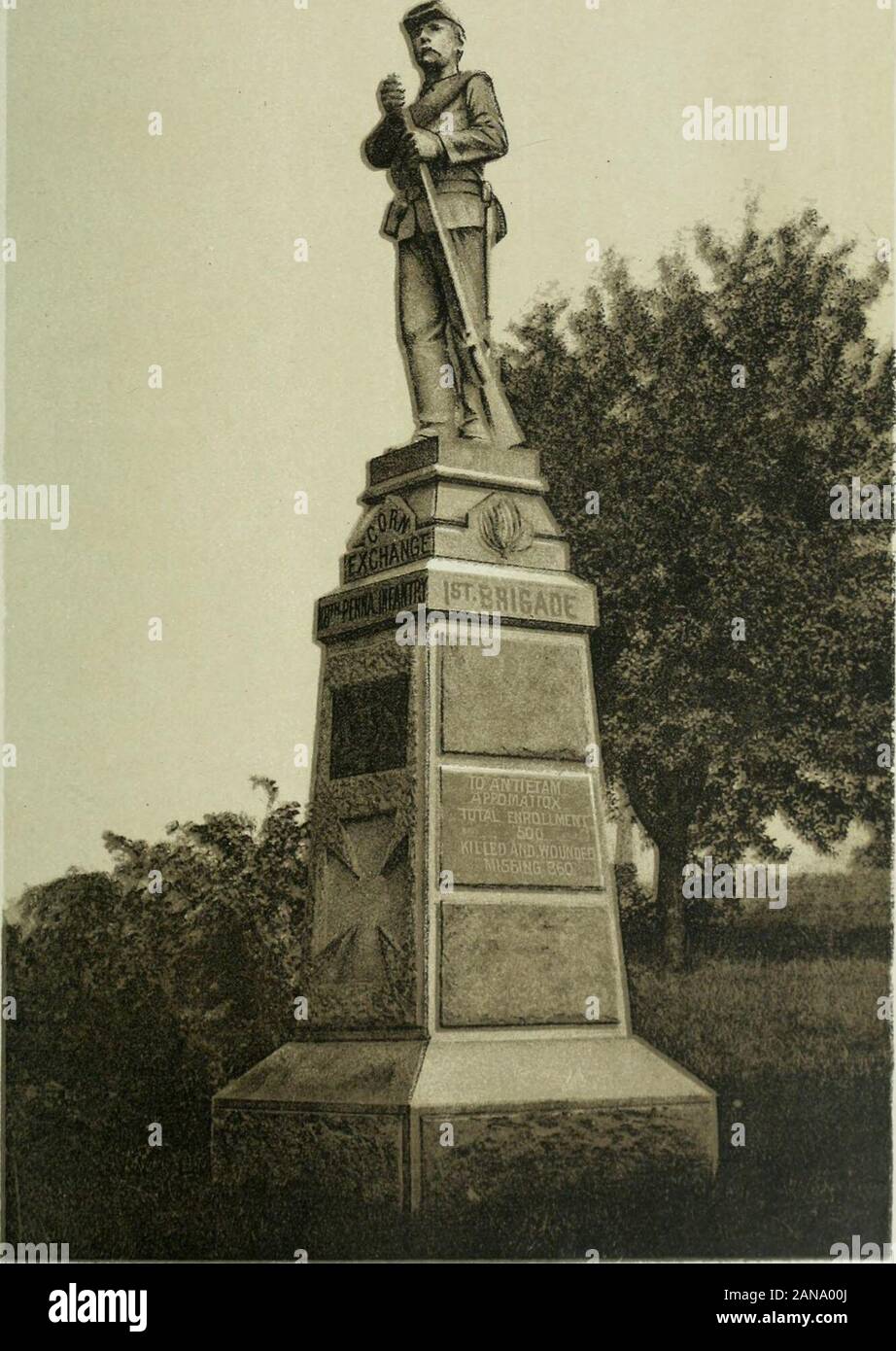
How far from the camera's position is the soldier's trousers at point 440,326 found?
12.5m

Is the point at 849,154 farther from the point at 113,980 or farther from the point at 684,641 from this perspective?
the point at 113,980

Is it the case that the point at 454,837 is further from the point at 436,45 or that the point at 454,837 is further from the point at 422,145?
the point at 436,45

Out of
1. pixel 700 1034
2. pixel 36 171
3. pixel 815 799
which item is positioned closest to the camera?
pixel 36 171

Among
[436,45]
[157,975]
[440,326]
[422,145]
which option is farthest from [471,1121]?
[436,45]

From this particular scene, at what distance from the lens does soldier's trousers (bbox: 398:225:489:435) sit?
41.1ft

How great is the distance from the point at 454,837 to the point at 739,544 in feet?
20.6

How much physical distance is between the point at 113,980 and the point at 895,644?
630 centimetres

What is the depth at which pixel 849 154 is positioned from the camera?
1443cm

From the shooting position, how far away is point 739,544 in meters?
16.9

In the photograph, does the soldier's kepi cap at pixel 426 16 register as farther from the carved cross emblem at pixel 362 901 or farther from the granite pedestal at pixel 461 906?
the carved cross emblem at pixel 362 901

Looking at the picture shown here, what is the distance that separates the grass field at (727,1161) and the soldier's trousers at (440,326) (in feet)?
15.2

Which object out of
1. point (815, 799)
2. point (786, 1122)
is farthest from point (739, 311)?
point (786, 1122)

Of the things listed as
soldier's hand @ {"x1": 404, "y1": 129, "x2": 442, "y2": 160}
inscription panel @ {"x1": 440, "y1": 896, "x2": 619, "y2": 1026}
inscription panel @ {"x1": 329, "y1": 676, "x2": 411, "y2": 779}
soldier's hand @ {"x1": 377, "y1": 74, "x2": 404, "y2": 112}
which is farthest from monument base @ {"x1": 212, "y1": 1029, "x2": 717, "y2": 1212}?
soldier's hand @ {"x1": 377, "y1": 74, "x2": 404, "y2": 112}

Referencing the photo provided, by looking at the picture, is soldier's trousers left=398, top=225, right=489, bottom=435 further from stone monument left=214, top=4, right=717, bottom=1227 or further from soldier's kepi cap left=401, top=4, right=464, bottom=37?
soldier's kepi cap left=401, top=4, right=464, bottom=37
